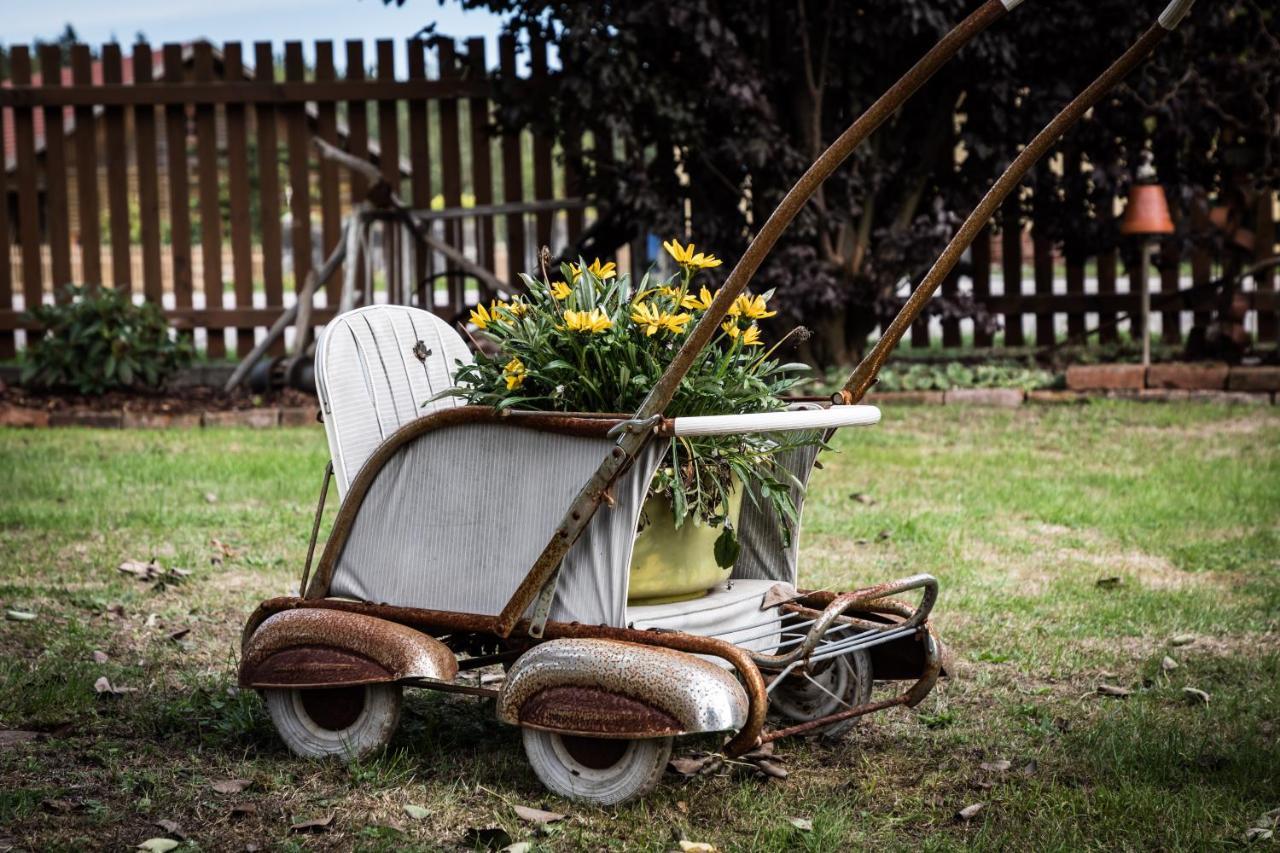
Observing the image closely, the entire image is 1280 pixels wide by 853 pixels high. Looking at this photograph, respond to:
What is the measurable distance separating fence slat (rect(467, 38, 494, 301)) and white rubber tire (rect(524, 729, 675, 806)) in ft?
21.8

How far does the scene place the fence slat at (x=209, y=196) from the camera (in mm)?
9984

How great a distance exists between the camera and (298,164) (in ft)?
32.3

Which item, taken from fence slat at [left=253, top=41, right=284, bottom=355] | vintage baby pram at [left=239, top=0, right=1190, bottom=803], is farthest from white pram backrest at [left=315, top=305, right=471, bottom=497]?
fence slat at [left=253, top=41, right=284, bottom=355]

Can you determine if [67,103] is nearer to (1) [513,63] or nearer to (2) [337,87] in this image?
(2) [337,87]

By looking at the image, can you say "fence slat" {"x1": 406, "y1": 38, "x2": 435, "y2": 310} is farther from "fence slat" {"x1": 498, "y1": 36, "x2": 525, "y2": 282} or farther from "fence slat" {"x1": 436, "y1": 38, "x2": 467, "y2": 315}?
"fence slat" {"x1": 498, "y1": 36, "x2": 525, "y2": 282}

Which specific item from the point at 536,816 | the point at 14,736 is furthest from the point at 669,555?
the point at 14,736

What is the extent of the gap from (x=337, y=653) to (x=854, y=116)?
660 centimetres

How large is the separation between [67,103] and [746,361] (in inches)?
332

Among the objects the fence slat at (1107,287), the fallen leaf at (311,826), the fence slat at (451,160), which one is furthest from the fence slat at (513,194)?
the fallen leaf at (311,826)

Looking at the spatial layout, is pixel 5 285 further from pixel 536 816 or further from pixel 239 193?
pixel 536 816

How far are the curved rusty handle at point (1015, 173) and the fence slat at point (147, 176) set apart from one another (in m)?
7.95

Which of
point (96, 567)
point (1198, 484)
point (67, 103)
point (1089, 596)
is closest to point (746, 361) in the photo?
point (1089, 596)

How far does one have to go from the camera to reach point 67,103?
10125 millimetres

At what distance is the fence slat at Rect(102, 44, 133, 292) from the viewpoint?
10.1m
